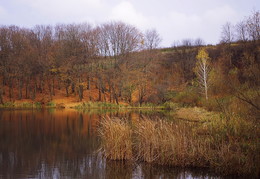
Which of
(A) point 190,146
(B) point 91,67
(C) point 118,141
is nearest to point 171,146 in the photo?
(A) point 190,146

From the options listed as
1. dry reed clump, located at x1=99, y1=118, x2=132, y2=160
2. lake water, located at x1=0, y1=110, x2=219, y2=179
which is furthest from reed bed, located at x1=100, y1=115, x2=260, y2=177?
lake water, located at x1=0, y1=110, x2=219, y2=179

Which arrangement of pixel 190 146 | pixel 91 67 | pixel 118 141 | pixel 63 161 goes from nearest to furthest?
pixel 190 146
pixel 118 141
pixel 63 161
pixel 91 67

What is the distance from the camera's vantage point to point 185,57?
6419 cm

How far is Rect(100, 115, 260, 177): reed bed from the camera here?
10469 millimetres

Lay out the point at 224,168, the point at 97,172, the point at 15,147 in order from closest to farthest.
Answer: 1. the point at 224,168
2. the point at 97,172
3. the point at 15,147

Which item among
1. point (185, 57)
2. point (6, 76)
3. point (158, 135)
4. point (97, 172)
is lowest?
point (97, 172)

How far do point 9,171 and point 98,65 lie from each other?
41218 mm

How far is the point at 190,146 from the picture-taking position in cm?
1170

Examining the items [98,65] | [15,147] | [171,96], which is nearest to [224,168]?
[15,147]

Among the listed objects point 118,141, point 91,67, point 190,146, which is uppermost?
point 91,67

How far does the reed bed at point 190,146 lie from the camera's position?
10.5 m

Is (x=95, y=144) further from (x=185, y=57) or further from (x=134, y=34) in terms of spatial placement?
(x=185, y=57)

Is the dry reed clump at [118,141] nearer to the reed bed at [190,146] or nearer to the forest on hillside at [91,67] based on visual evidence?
the reed bed at [190,146]

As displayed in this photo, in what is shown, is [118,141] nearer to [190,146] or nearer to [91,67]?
[190,146]
